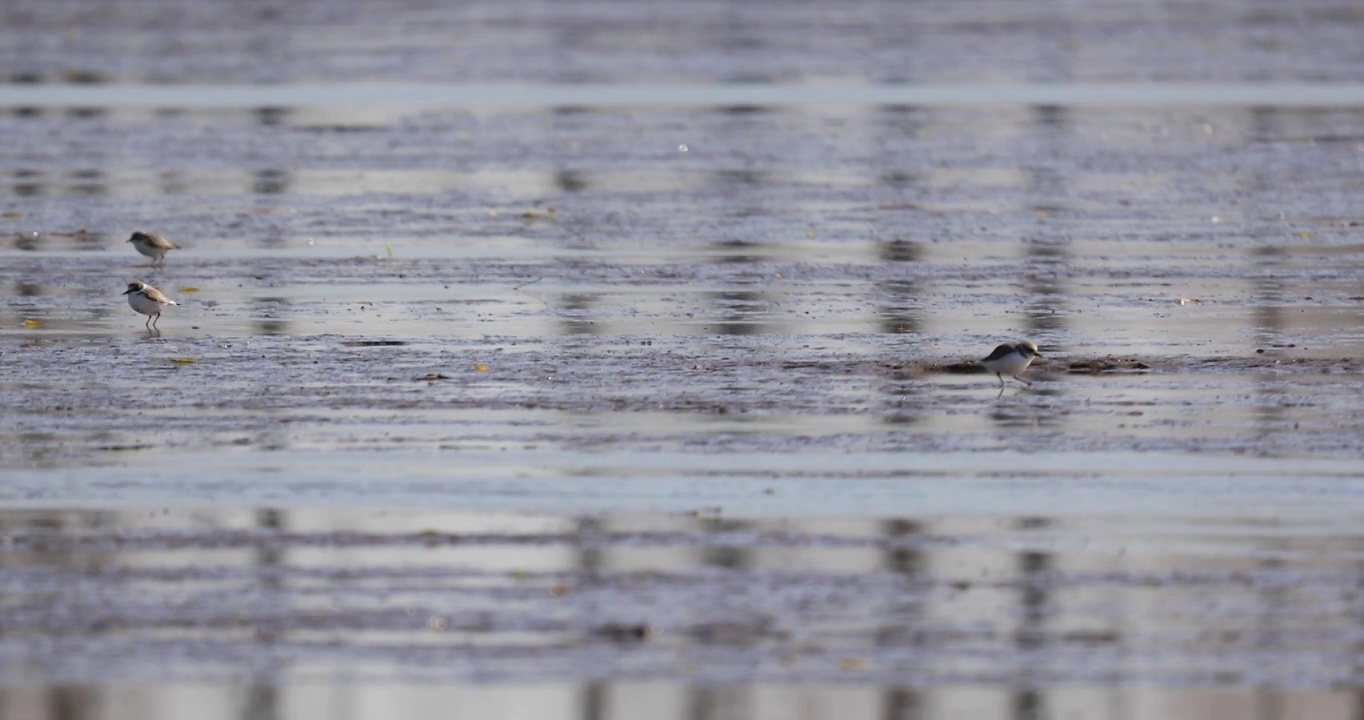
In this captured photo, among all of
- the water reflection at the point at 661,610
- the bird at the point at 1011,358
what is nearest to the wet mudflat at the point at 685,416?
the water reflection at the point at 661,610

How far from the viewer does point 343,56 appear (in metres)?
26.5

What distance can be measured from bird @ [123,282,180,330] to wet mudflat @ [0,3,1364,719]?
0.61 feet

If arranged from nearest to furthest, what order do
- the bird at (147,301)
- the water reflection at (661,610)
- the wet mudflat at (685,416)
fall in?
the water reflection at (661,610)
the wet mudflat at (685,416)
the bird at (147,301)

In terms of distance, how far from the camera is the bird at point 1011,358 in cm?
1112

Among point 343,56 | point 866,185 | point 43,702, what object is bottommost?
point 43,702

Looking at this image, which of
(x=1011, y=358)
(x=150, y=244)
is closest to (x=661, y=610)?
(x=1011, y=358)

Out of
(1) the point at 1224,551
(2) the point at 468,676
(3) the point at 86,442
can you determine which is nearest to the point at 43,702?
(2) the point at 468,676

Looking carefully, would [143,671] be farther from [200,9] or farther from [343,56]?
[200,9]

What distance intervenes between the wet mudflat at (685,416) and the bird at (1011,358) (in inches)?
6.3

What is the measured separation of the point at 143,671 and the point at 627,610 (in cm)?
169

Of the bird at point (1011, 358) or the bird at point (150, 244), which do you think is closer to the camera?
the bird at point (1011, 358)

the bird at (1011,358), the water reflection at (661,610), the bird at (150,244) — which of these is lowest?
the water reflection at (661,610)

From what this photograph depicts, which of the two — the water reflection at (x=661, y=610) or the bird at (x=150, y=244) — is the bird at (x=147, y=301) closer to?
the bird at (x=150, y=244)

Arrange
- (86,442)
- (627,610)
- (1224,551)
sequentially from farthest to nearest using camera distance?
(86,442)
(1224,551)
(627,610)
